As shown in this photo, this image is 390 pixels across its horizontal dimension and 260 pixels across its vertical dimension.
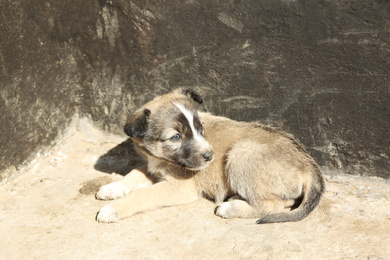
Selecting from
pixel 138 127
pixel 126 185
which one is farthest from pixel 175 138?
pixel 126 185

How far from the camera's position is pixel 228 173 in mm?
4805

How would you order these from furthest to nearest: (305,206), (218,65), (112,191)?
(218,65)
(112,191)
(305,206)

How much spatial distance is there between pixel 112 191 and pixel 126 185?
0.20 m

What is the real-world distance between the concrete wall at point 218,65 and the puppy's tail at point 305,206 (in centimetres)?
82

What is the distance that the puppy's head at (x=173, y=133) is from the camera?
4734 millimetres

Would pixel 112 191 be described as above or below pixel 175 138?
below

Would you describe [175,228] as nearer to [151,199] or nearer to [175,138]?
[151,199]

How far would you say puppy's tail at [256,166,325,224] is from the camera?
439cm

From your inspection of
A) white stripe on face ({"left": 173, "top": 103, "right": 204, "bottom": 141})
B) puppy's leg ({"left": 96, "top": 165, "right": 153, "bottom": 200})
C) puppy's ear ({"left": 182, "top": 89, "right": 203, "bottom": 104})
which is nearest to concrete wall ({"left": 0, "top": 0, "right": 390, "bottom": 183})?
puppy's ear ({"left": 182, "top": 89, "right": 203, "bottom": 104})

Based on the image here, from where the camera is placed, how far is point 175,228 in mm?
4516

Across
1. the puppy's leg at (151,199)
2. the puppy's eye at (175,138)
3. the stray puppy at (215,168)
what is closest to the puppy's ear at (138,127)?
the stray puppy at (215,168)

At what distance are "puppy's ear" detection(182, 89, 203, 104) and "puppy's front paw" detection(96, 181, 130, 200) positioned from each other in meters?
1.32

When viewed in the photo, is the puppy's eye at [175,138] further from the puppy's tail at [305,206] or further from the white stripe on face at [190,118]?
the puppy's tail at [305,206]

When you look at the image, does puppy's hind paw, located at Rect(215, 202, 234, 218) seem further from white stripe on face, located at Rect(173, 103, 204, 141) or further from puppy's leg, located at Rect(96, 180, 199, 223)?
white stripe on face, located at Rect(173, 103, 204, 141)
